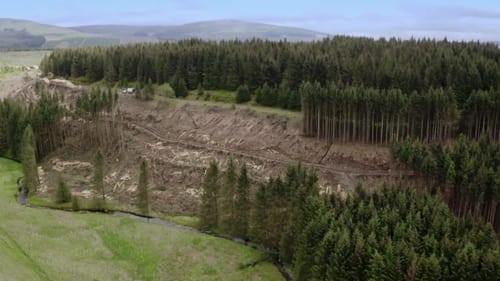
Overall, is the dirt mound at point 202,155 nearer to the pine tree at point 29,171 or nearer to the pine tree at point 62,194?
the pine tree at point 62,194

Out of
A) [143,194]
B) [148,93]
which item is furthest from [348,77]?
[143,194]

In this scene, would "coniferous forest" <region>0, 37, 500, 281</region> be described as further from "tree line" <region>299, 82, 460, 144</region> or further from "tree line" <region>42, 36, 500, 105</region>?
"tree line" <region>42, 36, 500, 105</region>

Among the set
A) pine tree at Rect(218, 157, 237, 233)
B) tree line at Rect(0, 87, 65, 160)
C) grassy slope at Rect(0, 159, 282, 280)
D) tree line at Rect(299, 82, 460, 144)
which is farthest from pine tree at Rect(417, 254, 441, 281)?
tree line at Rect(0, 87, 65, 160)

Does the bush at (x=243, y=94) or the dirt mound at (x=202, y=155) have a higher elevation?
the bush at (x=243, y=94)

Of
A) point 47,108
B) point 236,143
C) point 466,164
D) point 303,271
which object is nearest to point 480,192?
point 466,164

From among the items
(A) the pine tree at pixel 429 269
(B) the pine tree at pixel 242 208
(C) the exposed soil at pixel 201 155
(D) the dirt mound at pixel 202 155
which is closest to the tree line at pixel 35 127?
(C) the exposed soil at pixel 201 155

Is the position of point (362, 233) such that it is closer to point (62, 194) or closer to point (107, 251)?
point (107, 251)

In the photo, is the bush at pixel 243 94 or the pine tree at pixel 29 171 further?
the bush at pixel 243 94
